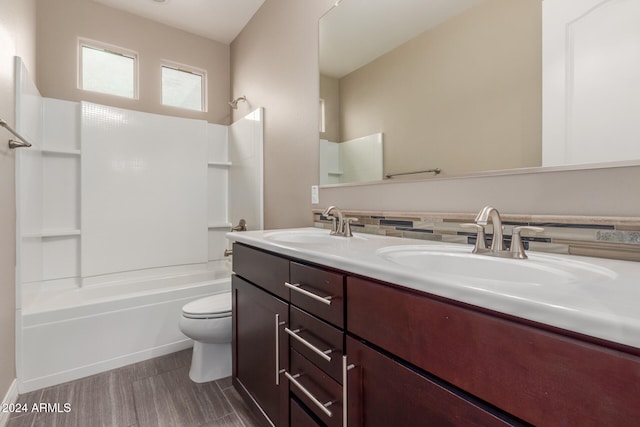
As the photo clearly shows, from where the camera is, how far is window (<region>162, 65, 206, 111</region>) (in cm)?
299

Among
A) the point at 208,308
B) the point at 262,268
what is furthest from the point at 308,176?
the point at 208,308

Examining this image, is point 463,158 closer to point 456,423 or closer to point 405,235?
point 405,235

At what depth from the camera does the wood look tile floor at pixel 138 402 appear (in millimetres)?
1499

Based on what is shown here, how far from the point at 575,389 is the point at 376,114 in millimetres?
1384

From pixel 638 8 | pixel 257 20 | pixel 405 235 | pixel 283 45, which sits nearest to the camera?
pixel 638 8

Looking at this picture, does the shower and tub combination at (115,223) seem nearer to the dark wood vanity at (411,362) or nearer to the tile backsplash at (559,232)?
the dark wood vanity at (411,362)

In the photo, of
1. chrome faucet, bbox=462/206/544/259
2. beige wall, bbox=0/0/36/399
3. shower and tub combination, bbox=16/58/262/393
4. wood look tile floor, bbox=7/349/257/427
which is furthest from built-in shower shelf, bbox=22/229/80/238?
chrome faucet, bbox=462/206/544/259

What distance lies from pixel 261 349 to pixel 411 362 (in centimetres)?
82

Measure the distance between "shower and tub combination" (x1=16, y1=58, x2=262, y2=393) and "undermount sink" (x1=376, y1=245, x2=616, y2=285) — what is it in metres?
1.74

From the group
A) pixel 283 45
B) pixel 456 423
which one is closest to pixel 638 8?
pixel 456 423

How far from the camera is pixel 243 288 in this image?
1480 millimetres

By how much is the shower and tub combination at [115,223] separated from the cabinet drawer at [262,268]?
102 centimetres

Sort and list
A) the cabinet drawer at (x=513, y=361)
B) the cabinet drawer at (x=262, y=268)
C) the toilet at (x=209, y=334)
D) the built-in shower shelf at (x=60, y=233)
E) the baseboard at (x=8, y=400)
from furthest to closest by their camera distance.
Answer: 1. the built-in shower shelf at (x=60, y=233)
2. the toilet at (x=209, y=334)
3. the baseboard at (x=8, y=400)
4. the cabinet drawer at (x=262, y=268)
5. the cabinet drawer at (x=513, y=361)

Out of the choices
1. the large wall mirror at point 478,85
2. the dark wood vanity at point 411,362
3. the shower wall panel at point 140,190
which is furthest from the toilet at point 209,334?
the shower wall panel at point 140,190
